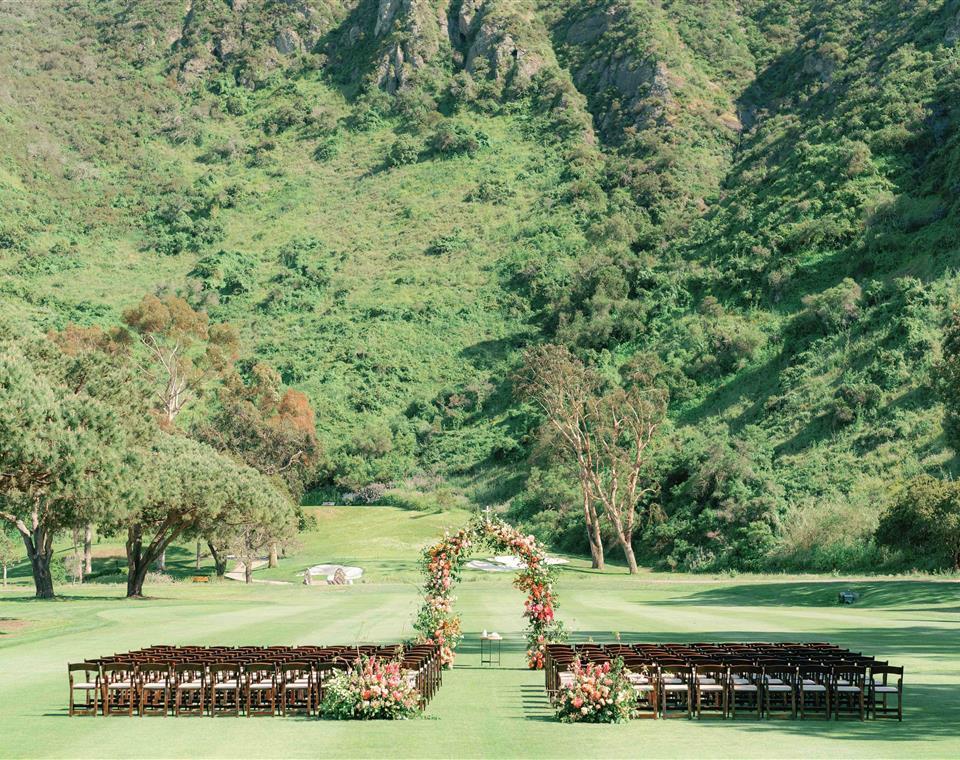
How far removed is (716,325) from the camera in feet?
286

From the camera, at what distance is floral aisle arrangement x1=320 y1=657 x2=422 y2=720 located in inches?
613

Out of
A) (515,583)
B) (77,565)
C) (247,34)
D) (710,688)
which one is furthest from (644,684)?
(247,34)

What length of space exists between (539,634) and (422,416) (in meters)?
75.3

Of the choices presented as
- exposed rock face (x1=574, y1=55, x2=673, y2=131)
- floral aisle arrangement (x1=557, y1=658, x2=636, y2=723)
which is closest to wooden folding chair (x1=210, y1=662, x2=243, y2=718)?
floral aisle arrangement (x1=557, y1=658, x2=636, y2=723)

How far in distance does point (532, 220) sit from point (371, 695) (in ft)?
349

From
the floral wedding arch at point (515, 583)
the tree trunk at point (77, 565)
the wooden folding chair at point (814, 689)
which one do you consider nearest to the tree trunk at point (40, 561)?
the tree trunk at point (77, 565)

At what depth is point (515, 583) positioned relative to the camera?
24.0 m

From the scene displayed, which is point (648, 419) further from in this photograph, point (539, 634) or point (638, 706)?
point (638, 706)

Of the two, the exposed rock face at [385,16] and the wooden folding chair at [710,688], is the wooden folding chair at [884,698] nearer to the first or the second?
the wooden folding chair at [710,688]

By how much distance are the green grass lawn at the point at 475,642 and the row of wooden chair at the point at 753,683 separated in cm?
55

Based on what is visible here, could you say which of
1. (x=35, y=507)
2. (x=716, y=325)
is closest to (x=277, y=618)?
(x=35, y=507)

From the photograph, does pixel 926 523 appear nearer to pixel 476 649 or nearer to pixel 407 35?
pixel 476 649

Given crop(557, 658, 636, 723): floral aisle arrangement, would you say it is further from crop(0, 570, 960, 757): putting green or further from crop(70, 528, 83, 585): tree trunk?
crop(70, 528, 83, 585): tree trunk

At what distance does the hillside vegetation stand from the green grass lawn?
1321cm
